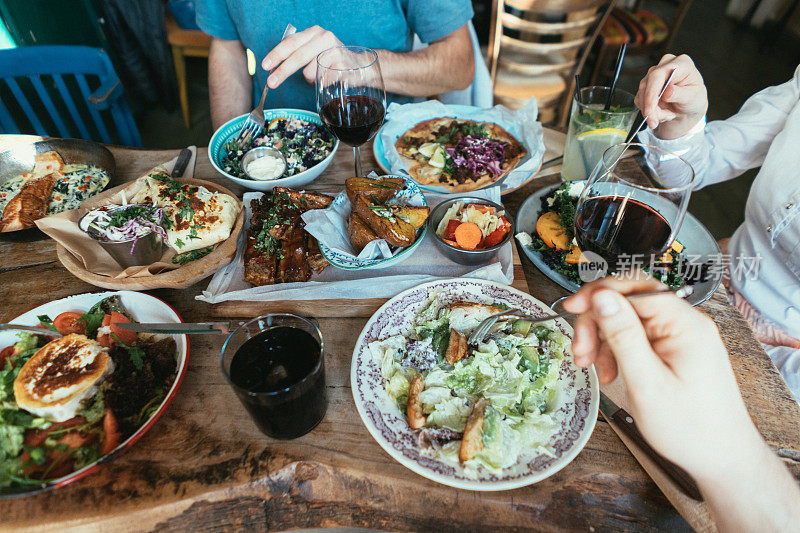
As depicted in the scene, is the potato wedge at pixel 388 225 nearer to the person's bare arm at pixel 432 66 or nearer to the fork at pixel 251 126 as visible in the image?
the fork at pixel 251 126

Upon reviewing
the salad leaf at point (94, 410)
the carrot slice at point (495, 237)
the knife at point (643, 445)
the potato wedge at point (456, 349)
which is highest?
the carrot slice at point (495, 237)

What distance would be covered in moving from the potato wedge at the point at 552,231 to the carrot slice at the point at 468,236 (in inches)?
11.1

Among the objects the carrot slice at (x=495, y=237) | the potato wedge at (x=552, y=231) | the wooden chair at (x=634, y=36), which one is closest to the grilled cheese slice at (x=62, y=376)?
the carrot slice at (x=495, y=237)

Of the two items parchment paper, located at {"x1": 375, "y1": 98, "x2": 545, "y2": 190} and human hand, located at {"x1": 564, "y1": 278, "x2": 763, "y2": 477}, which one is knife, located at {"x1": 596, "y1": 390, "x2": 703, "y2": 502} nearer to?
human hand, located at {"x1": 564, "y1": 278, "x2": 763, "y2": 477}

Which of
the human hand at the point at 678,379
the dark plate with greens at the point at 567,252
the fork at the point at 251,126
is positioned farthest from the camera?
the fork at the point at 251,126

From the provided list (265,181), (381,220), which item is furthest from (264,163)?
(381,220)

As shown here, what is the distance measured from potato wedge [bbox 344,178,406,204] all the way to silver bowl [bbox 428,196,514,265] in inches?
7.5

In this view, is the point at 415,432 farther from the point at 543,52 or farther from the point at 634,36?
the point at 634,36

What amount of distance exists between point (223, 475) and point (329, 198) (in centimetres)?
111

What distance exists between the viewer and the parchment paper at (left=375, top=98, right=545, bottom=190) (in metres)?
2.23

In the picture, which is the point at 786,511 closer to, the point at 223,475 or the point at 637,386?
the point at 637,386

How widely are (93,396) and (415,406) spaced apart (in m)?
0.93

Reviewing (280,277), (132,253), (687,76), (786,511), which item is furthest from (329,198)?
(786,511)

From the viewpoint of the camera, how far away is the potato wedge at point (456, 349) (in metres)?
1.29
